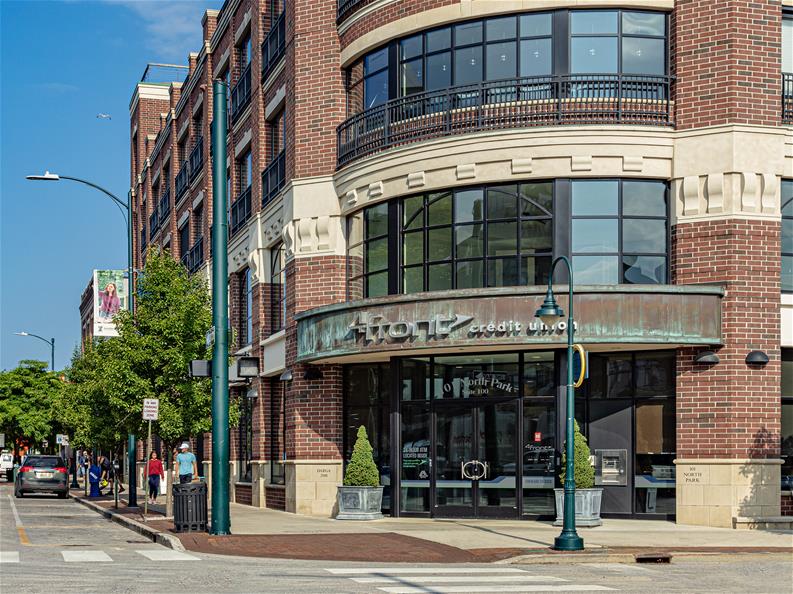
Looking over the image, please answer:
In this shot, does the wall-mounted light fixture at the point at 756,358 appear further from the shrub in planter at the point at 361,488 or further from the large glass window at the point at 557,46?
the shrub in planter at the point at 361,488

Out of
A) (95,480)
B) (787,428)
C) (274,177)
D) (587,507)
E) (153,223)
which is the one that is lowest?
(95,480)

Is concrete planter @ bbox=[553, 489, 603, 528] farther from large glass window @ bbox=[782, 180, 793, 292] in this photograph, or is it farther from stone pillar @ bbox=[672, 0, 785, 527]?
large glass window @ bbox=[782, 180, 793, 292]

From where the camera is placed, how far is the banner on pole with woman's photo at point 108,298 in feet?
140

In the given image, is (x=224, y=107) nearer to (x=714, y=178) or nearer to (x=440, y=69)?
(x=440, y=69)

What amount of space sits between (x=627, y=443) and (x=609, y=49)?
8.41m

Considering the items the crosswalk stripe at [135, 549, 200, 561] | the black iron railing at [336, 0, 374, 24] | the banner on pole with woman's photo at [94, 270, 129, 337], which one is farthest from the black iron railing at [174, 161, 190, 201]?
the crosswalk stripe at [135, 549, 200, 561]

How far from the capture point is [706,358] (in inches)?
971

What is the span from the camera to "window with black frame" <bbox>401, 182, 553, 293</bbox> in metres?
25.8

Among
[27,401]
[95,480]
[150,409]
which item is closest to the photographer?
Answer: [150,409]

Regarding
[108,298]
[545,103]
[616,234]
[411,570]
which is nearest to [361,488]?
[616,234]

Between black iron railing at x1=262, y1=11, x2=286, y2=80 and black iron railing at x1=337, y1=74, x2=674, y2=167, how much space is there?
7.94 meters

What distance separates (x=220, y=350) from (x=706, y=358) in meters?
9.74

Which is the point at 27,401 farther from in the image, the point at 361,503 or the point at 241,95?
the point at 361,503

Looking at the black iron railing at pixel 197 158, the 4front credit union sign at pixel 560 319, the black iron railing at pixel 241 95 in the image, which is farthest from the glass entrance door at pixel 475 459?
the black iron railing at pixel 197 158
